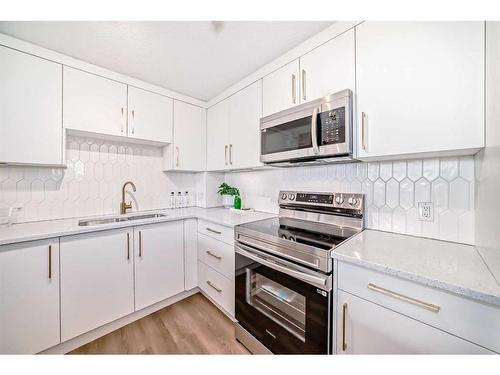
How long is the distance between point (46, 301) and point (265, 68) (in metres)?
2.32

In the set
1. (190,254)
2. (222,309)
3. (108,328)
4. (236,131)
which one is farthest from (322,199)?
(108,328)

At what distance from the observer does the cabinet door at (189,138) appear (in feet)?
7.36

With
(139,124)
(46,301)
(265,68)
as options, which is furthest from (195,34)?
(46,301)

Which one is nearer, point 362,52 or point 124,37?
point 362,52

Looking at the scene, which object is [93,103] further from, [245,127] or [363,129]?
[363,129]

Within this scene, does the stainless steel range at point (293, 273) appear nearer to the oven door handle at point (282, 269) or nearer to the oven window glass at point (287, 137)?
the oven door handle at point (282, 269)

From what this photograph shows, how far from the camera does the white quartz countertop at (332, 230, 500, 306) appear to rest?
0.67 m

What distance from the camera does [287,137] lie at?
149 centimetres

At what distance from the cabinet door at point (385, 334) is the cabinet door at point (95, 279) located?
161 cm

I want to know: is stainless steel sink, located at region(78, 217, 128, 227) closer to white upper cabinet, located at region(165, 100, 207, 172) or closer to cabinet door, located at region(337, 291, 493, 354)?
white upper cabinet, located at region(165, 100, 207, 172)

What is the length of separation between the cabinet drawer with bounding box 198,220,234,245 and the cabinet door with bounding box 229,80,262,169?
61 cm

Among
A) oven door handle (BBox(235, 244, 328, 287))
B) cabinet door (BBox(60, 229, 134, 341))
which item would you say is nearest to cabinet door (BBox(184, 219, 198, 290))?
cabinet door (BBox(60, 229, 134, 341))

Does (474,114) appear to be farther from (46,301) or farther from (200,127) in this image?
(46,301)

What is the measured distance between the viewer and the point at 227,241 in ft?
5.50
